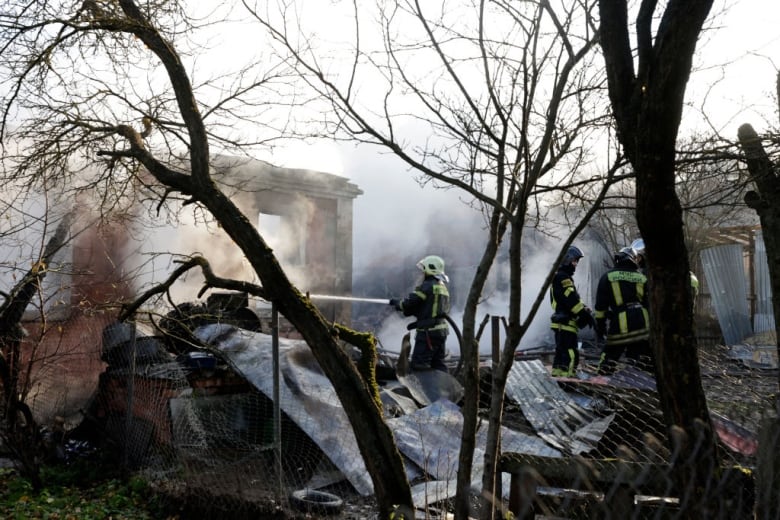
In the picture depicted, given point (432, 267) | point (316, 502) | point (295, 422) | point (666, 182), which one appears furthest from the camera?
point (432, 267)

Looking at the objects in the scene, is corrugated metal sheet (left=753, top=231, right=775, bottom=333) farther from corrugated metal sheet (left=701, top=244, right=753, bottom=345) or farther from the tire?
the tire

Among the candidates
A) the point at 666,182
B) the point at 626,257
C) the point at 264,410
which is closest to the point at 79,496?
the point at 264,410

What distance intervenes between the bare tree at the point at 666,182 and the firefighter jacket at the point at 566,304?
5.54 metres

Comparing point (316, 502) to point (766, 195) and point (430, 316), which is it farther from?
point (430, 316)

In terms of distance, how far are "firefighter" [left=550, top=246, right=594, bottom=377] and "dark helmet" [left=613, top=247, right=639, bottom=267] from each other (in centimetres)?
42

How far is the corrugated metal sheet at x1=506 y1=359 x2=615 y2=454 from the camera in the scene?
6074 mm

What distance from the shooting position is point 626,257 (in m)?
8.01

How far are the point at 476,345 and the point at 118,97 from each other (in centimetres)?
373

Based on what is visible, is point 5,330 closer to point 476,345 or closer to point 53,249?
point 53,249

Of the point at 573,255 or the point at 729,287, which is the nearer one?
the point at 573,255

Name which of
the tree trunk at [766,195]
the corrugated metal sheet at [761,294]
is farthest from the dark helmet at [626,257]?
the corrugated metal sheet at [761,294]

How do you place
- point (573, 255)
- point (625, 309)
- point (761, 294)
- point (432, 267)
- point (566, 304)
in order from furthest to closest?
point (761, 294)
point (432, 267)
point (566, 304)
point (573, 255)
point (625, 309)

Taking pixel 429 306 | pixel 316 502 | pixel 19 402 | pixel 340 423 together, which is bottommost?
pixel 316 502

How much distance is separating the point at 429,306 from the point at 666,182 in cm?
636
